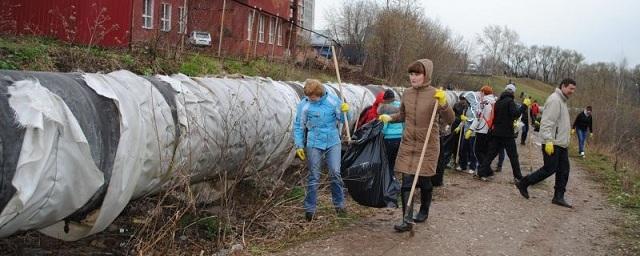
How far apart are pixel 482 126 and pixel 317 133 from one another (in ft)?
16.1

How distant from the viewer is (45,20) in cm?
1617

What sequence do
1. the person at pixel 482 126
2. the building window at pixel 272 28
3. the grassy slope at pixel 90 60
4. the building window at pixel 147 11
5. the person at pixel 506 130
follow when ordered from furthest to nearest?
the building window at pixel 272 28, the building window at pixel 147 11, the person at pixel 482 126, the person at pixel 506 130, the grassy slope at pixel 90 60

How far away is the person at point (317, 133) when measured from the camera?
5.82m

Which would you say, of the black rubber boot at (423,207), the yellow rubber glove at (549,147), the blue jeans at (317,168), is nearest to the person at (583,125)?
the yellow rubber glove at (549,147)

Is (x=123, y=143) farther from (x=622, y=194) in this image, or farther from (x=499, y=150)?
(x=622, y=194)

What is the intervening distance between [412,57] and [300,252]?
26006 mm

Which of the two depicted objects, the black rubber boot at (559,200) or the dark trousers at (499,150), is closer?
the black rubber boot at (559,200)

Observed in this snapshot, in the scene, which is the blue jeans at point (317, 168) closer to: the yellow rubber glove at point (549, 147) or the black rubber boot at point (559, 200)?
the yellow rubber glove at point (549, 147)

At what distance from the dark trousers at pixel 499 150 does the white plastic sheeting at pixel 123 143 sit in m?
4.03

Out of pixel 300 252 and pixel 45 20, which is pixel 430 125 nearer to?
pixel 300 252

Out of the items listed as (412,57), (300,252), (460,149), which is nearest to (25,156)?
(300,252)

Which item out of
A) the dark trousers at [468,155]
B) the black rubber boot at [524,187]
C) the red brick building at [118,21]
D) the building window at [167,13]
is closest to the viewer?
the black rubber boot at [524,187]

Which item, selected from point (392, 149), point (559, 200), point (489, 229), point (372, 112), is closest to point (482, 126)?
point (559, 200)

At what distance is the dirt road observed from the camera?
5.26 metres
